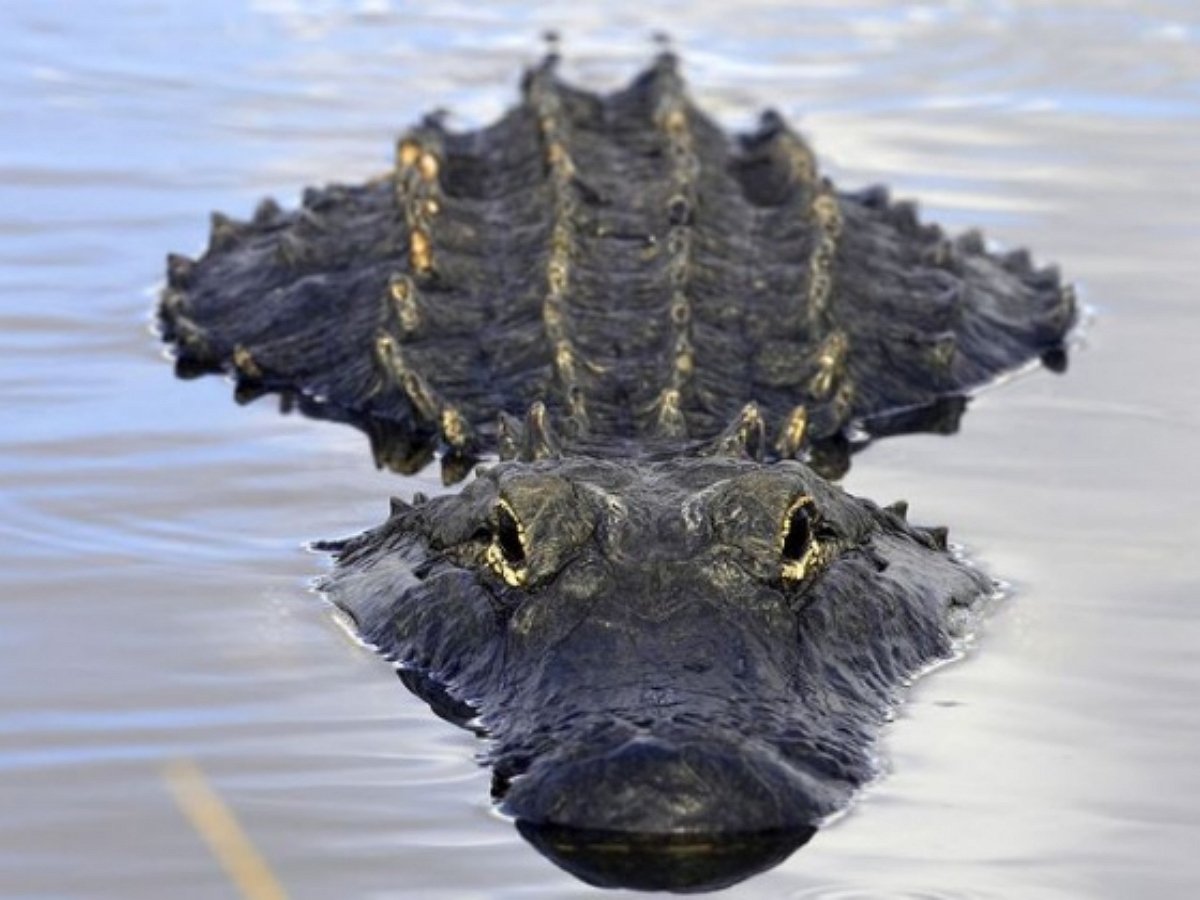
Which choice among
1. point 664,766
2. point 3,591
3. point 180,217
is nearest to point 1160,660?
point 664,766

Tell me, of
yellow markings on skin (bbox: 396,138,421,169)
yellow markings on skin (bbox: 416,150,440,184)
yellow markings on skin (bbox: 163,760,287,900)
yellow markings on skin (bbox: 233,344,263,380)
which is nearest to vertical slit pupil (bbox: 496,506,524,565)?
yellow markings on skin (bbox: 163,760,287,900)

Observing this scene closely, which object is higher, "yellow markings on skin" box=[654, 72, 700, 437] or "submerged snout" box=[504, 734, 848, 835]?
"yellow markings on skin" box=[654, 72, 700, 437]

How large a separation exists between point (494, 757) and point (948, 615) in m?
1.87

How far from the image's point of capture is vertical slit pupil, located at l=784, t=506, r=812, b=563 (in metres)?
8.08

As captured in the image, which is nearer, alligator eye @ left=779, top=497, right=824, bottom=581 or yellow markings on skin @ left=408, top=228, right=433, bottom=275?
alligator eye @ left=779, top=497, right=824, bottom=581

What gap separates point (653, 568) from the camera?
781 centimetres

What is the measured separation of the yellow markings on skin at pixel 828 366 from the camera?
1091 cm

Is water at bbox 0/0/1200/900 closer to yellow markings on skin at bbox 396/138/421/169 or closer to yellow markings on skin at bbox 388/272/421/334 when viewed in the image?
yellow markings on skin at bbox 388/272/421/334

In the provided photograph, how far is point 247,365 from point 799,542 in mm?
4059

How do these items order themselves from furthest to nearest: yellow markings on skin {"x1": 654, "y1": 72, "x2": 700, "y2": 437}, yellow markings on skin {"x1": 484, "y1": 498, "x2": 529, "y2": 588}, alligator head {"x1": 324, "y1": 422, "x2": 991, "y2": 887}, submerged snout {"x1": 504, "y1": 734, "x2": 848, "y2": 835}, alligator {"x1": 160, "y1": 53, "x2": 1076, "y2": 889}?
yellow markings on skin {"x1": 654, "y1": 72, "x2": 700, "y2": 437}
yellow markings on skin {"x1": 484, "y1": 498, "x2": 529, "y2": 588}
alligator {"x1": 160, "y1": 53, "x2": 1076, "y2": 889}
alligator head {"x1": 324, "y1": 422, "x2": 991, "y2": 887}
submerged snout {"x1": 504, "y1": 734, "x2": 848, "y2": 835}

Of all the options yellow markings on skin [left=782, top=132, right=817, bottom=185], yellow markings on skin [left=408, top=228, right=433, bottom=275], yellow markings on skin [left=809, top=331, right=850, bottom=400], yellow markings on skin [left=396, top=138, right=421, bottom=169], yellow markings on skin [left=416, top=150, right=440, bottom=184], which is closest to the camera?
yellow markings on skin [left=809, top=331, right=850, bottom=400]

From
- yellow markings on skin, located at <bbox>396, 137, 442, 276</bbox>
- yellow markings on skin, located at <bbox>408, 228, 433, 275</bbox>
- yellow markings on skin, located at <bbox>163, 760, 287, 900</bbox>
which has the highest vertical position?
yellow markings on skin, located at <bbox>396, 137, 442, 276</bbox>

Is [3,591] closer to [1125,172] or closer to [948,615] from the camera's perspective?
[948,615]

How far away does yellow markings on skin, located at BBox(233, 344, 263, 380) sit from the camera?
→ 38.4 ft
